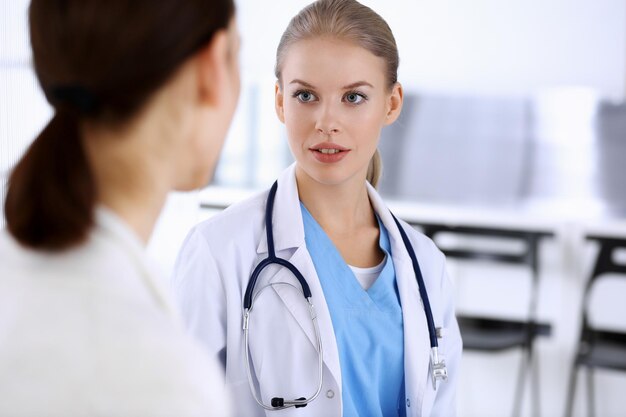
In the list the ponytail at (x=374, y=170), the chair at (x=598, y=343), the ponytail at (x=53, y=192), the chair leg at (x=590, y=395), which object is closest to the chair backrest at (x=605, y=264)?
the chair at (x=598, y=343)

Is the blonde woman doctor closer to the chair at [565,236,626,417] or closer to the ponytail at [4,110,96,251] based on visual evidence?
the ponytail at [4,110,96,251]

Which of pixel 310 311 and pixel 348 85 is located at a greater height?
pixel 348 85

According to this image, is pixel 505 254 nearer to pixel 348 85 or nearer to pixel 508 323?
pixel 508 323

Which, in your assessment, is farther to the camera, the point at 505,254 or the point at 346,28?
the point at 505,254

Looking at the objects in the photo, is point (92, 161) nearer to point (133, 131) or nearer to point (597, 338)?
point (133, 131)

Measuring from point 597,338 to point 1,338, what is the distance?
3.13m

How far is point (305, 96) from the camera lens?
1.35 m

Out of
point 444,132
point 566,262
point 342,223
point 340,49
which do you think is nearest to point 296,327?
point 342,223

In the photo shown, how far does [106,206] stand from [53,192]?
0.05 m

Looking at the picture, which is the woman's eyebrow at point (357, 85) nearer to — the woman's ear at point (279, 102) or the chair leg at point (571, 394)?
the woman's ear at point (279, 102)

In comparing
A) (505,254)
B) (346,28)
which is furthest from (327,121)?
(505,254)

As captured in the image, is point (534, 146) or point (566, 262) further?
point (534, 146)

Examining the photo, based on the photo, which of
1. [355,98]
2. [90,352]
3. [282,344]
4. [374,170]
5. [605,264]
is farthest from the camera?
[605,264]

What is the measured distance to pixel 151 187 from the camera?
0.67 meters
